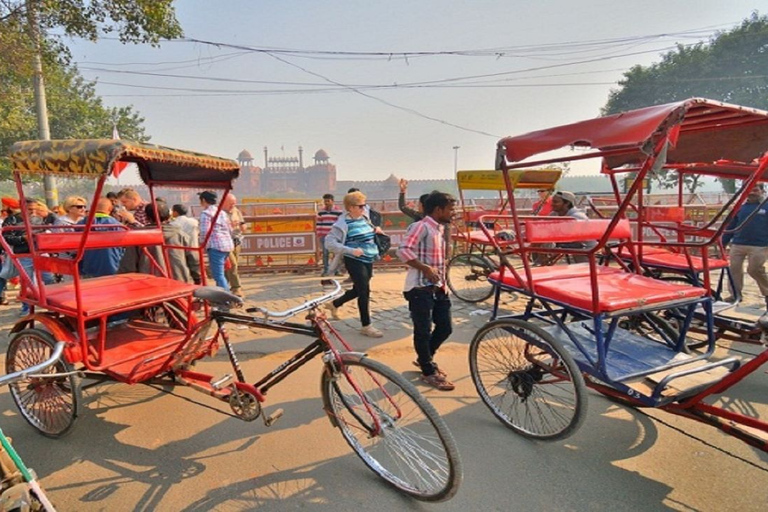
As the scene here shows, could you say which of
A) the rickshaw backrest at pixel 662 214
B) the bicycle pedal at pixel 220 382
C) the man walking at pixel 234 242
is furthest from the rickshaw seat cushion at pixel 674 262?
the man walking at pixel 234 242

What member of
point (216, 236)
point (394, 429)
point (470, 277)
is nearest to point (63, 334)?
point (394, 429)

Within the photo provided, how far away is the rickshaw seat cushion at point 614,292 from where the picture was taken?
243 centimetres

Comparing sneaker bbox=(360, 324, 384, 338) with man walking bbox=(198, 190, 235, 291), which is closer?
sneaker bbox=(360, 324, 384, 338)

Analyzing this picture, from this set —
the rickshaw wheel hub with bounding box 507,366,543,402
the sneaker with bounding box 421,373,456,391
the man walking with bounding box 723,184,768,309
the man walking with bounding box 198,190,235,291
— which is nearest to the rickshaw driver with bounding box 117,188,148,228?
the man walking with bounding box 198,190,235,291

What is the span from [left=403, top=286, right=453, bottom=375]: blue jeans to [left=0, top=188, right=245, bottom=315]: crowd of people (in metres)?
2.15

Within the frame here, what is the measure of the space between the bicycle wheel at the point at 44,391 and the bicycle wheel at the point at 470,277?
180 inches

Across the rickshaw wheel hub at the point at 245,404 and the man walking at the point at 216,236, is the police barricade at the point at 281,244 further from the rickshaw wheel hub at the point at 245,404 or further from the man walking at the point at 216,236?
the rickshaw wheel hub at the point at 245,404

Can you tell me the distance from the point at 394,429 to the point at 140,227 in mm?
3402

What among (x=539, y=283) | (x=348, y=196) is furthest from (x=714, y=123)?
(x=348, y=196)

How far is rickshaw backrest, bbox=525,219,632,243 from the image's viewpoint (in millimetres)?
2869

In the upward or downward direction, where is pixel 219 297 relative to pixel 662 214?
downward

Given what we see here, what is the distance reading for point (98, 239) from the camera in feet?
11.1

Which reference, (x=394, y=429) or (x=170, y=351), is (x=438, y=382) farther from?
(x=170, y=351)

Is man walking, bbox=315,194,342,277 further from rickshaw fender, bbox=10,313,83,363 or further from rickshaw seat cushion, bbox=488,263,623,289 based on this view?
rickshaw fender, bbox=10,313,83,363
